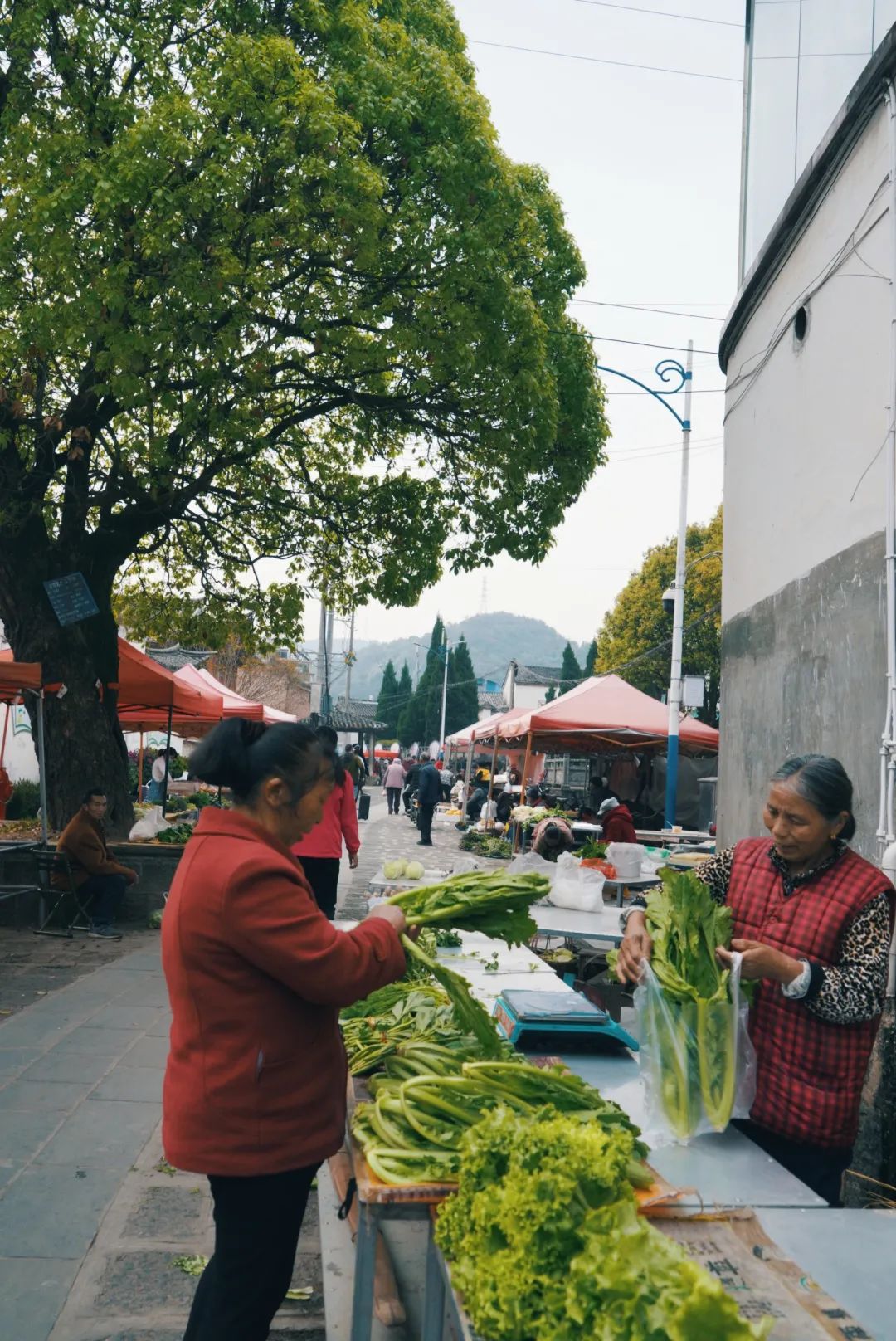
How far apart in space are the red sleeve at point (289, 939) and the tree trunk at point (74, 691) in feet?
31.6

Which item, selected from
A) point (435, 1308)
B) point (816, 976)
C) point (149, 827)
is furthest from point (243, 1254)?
point (149, 827)

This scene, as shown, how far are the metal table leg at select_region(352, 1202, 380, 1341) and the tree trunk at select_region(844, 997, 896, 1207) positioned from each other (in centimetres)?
222

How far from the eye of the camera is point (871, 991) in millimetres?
2906

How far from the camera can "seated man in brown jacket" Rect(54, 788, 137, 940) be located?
432 inches

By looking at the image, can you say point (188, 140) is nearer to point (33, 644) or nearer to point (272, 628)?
point (33, 644)

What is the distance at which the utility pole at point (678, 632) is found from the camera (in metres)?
17.4

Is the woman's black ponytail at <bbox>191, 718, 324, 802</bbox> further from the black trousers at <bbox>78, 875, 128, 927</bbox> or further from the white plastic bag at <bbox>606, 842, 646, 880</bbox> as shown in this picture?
the black trousers at <bbox>78, 875, 128, 927</bbox>

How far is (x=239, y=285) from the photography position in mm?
9758

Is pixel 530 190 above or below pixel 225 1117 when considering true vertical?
above

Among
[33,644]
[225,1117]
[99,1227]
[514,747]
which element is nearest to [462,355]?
[33,644]

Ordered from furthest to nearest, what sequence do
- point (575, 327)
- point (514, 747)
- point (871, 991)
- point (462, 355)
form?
point (514, 747) < point (575, 327) < point (462, 355) < point (871, 991)

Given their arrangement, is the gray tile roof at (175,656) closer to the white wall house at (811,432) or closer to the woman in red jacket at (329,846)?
the woman in red jacket at (329,846)

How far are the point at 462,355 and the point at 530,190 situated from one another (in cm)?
285

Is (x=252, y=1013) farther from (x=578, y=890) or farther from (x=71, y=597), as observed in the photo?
(x=71, y=597)
